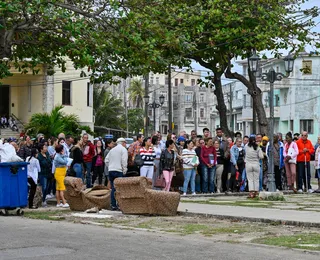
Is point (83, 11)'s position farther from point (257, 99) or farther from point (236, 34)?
point (257, 99)

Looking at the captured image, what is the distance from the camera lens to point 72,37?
20312mm

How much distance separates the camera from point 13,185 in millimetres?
18312

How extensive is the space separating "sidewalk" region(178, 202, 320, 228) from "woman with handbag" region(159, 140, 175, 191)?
1987 mm

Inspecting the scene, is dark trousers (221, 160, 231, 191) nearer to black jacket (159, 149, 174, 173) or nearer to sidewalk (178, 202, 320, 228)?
black jacket (159, 149, 174, 173)

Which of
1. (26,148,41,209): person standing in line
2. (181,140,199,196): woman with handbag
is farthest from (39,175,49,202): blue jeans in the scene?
(181,140,199,196): woman with handbag

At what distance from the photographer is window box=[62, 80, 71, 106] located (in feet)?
166

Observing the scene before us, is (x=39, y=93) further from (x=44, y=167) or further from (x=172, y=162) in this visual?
(x=44, y=167)

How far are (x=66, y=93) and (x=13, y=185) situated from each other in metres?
33.0

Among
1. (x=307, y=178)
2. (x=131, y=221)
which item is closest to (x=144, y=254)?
(x=131, y=221)

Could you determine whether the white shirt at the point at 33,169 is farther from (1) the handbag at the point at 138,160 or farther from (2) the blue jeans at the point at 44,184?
(1) the handbag at the point at 138,160

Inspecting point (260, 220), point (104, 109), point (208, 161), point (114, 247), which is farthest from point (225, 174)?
point (104, 109)

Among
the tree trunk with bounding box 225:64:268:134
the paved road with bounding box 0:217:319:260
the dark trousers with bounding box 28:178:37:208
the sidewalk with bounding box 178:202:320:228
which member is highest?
Result: the tree trunk with bounding box 225:64:268:134

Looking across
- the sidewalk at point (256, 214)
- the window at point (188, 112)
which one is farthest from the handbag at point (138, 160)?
the window at point (188, 112)

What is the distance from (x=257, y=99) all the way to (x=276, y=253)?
21.6m
